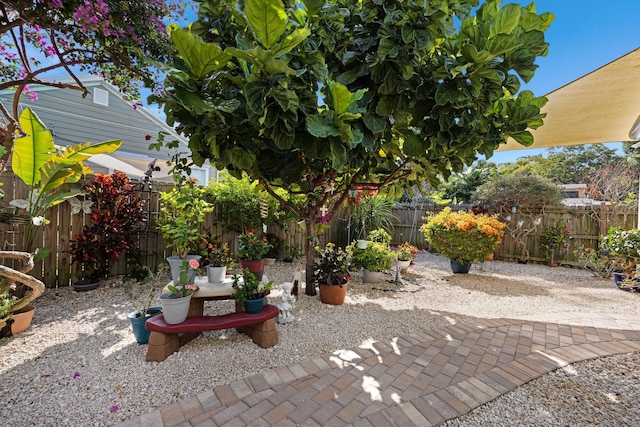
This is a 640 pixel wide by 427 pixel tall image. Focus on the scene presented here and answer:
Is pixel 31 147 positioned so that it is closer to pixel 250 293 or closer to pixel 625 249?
pixel 250 293

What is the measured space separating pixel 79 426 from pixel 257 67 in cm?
216

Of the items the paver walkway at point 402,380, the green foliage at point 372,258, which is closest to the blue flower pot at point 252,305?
the paver walkway at point 402,380

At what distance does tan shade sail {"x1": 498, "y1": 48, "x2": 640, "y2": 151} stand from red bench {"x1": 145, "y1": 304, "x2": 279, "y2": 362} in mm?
3504

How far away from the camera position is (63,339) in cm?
270

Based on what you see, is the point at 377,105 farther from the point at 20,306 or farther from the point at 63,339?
the point at 20,306

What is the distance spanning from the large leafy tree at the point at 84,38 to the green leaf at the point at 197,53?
3.53 ft

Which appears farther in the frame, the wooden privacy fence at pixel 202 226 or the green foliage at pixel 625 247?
the green foliage at pixel 625 247

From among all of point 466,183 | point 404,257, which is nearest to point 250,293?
point 404,257

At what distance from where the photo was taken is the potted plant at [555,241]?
7.35 m

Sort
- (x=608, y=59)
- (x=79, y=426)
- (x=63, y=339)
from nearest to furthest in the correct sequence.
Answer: (x=79, y=426) → (x=63, y=339) → (x=608, y=59)

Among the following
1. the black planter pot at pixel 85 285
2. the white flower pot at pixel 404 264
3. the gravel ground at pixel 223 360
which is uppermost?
the white flower pot at pixel 404 264

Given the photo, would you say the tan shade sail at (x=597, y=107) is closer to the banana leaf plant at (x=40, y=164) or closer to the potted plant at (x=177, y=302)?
the potted plant at (x=177, y=302)

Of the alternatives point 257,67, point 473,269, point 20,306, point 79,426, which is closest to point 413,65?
point 257,67

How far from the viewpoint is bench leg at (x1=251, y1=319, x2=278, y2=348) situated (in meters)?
2.53
